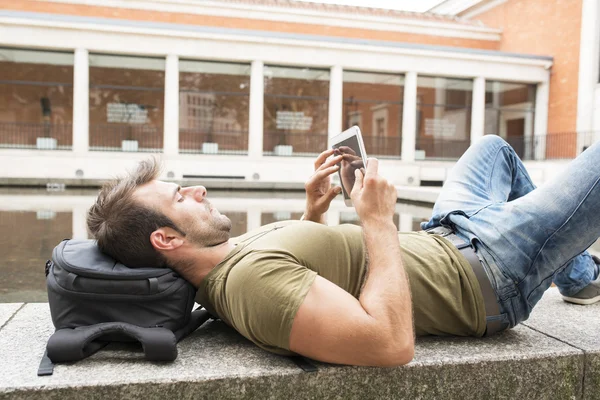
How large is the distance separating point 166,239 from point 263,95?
81.5 ft

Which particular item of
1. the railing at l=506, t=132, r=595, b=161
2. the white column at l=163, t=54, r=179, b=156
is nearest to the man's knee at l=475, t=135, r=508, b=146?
the white column at l=163, t=54, r=179, b=156

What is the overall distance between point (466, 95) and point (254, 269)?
2869 centimetres

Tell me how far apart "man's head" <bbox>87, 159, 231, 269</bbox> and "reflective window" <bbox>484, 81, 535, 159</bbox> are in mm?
28797

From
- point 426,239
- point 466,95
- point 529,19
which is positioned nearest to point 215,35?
point 466,95

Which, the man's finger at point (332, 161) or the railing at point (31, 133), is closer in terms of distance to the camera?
the man's finger at point (332, 161)

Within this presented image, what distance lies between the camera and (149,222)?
2.05 meters

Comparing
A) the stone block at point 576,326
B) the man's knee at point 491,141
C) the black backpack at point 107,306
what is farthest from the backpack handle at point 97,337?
the man's knee at point 491,141

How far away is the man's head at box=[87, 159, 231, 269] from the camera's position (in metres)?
2.04

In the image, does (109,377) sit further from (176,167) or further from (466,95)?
(466,95)

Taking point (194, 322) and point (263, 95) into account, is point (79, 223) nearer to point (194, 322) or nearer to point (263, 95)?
point (194, 322)

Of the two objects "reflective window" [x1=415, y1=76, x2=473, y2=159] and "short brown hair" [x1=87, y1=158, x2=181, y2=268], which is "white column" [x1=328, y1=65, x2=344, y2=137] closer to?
"reflective window" [x1=415, y1=76, x2=473, y2=159]

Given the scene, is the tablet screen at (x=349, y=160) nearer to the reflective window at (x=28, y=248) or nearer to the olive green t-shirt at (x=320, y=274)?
the olive green t-shirt at (x=320, y=274)

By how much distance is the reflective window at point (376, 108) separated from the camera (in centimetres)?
2748

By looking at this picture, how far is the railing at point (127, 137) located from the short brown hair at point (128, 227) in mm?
24763
